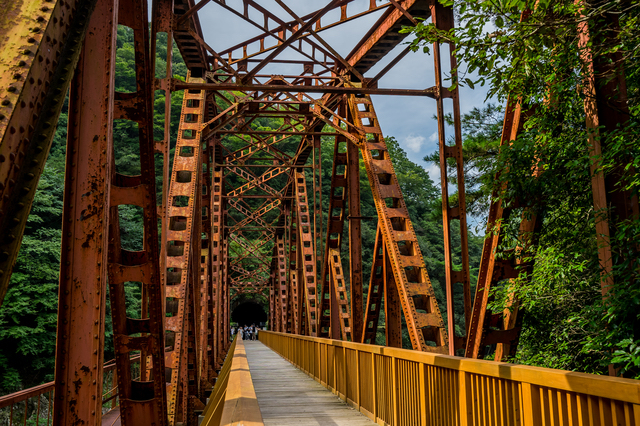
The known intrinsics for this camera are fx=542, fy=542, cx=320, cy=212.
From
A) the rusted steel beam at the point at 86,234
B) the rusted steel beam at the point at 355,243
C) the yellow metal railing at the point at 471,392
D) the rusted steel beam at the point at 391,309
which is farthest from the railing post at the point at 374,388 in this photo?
the rusted steel beam at the point at 355,243

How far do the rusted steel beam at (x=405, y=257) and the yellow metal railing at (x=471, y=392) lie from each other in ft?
3.37

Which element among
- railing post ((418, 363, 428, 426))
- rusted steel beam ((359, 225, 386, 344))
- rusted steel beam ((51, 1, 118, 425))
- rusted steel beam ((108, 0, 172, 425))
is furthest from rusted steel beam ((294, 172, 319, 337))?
rusted steel beam ((51, 1, 118, 425))

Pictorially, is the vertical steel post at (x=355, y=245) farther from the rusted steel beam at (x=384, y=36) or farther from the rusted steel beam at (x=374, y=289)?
the rusted steel beam at (x=384, y=36)

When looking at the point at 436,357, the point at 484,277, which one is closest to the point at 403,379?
the point at 436,357

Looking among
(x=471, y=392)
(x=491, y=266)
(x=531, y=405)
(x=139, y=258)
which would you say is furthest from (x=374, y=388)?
(x=531, y=405)

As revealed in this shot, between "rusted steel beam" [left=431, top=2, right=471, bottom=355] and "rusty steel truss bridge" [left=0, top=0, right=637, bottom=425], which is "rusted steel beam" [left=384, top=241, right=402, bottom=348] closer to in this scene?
"rusty steel truss bridge" [left=0, top=0, right=637, bottom=425]

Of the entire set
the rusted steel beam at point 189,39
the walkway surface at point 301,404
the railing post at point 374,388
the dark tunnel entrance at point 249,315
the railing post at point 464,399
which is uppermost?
the rusted steel beam at point 189,39

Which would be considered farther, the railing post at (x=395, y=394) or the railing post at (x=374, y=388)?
the railing post at (x=374, y=388)

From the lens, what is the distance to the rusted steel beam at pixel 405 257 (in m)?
7.53

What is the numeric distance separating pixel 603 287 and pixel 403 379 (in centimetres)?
199

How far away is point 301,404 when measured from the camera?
24.9ft

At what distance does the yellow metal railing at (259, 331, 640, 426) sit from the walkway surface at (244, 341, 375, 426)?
233 millimetres

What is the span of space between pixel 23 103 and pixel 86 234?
4.75 ft

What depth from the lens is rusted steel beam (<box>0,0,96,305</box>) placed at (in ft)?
5.34
